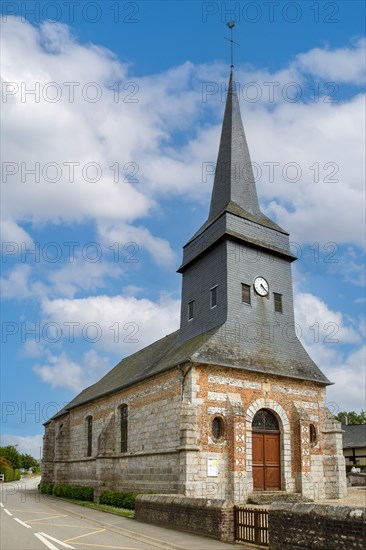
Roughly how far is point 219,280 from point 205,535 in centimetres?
1277

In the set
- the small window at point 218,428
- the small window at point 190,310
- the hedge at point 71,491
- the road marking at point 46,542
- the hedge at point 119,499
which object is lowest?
the hedge at point 71,491

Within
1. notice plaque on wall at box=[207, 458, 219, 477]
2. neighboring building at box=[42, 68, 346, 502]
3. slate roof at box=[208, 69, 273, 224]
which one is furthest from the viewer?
slate roof at box=[208, 69, 273, 224]

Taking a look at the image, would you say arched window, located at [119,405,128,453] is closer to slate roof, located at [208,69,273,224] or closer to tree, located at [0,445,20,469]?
slate roof, located at [208,69,273,224]

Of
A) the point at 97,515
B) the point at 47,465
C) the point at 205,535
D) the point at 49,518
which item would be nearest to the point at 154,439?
the point at 97,515

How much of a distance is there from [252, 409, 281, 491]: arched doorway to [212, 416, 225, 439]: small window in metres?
1.81

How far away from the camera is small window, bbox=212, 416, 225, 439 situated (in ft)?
66.7

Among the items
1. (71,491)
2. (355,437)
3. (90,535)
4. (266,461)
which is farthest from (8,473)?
(90,535)

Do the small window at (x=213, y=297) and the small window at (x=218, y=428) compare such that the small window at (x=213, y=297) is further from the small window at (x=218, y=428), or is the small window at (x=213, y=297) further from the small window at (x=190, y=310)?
the small window at (x=218, y=428)

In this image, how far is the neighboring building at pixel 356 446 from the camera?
4734cm

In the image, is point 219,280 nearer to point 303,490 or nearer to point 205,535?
point 303,490

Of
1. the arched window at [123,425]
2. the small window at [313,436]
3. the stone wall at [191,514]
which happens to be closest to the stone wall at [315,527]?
the stone wall at [191,514]

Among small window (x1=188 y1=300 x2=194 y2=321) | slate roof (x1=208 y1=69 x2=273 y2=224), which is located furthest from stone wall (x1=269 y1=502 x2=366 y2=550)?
slate roof (x1=208 y1=69 x2=273 y2=224)

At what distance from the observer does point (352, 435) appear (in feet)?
162

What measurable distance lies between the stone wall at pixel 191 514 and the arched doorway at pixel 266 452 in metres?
6.07
